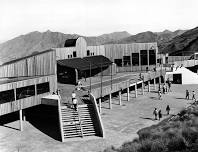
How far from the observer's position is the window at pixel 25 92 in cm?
3309

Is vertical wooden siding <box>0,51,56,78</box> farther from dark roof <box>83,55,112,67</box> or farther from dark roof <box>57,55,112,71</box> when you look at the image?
dark roof <box>83,55,112,67</box>

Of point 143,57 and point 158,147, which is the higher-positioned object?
point 143,57

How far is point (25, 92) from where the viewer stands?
3366cm

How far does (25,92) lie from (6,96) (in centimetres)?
232

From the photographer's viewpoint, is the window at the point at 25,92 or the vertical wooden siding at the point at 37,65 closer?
the window at the point at 25,92

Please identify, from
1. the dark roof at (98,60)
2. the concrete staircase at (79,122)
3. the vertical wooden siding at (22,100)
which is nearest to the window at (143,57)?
the dark roof at (98,60)

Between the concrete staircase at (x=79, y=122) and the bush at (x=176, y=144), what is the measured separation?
1321cm

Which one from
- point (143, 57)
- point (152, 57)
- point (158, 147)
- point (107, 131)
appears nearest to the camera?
point (158, 147)

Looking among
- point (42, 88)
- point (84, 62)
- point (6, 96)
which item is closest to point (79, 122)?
point (42, 88)

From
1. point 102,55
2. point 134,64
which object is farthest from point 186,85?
point 102,55

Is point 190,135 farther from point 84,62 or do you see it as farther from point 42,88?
point 84,62

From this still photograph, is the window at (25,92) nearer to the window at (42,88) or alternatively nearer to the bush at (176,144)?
the window at (42,88)

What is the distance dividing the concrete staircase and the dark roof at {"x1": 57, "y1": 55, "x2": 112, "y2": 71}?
11.8 m

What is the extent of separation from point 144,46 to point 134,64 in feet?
14.1
